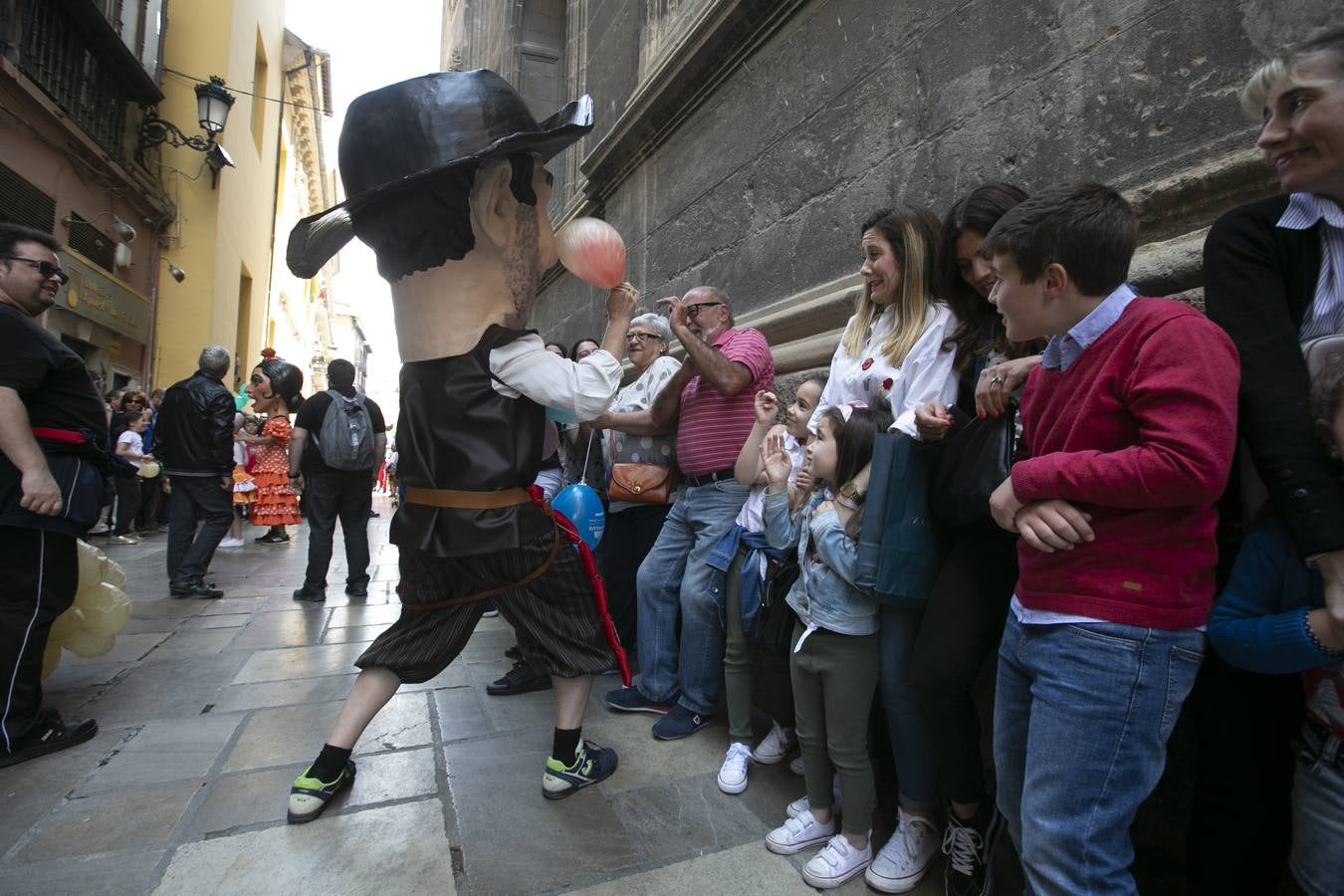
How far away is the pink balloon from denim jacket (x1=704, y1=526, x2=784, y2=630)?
3.52 ft

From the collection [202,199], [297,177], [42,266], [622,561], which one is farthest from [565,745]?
[297,177]

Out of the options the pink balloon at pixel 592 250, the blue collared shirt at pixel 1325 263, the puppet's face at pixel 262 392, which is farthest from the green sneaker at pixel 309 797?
the puppet's face at pixel 262 392

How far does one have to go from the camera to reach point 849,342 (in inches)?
96.2

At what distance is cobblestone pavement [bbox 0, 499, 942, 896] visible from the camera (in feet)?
6.04

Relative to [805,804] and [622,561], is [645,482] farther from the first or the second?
[805,804]

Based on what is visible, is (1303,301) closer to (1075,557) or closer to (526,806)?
(1075,557)

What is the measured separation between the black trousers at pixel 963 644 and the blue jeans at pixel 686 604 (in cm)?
110

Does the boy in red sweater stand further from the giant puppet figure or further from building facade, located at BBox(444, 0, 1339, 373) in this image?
the giant puppet figure

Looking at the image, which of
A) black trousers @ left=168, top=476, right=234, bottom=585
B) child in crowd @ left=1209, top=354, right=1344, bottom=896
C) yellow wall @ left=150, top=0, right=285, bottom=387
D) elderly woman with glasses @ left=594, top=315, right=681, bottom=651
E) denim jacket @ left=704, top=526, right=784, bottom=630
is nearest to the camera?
child in crowd @ left=1209, top=354, right=1344, bottom=896

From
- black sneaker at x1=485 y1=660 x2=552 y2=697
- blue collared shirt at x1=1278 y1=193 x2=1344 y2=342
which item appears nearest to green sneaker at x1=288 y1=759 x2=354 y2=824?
black sneaker at x1=485 y1=660 x2=552 y2=697

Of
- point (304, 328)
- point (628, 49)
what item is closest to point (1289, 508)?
point (628, 49)

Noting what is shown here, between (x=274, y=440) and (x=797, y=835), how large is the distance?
728 cm

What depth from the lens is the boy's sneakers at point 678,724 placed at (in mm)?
2764

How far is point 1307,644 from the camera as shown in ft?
3.58
